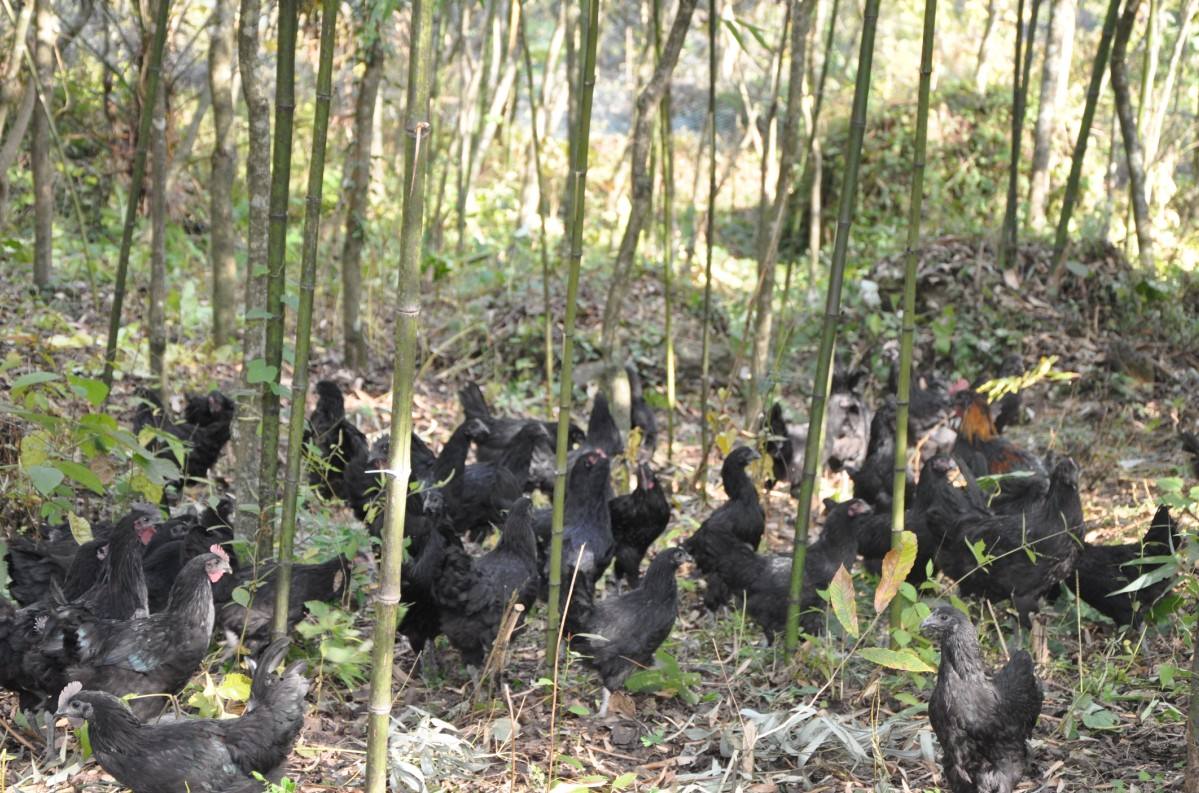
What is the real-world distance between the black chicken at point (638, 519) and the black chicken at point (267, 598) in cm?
189

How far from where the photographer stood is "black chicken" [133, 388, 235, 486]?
23.4 ft

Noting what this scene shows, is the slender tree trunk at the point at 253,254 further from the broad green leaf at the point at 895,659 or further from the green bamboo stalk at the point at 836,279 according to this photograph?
the broad green leaf at the point at 895,659

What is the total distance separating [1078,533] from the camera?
590cm

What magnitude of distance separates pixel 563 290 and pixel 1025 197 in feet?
24.7

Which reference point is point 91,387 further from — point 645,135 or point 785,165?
point 785,165

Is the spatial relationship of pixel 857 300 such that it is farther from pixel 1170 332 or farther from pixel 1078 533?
pixel 1078 533

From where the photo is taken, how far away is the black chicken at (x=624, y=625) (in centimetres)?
520

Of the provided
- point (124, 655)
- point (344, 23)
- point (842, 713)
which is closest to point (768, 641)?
point (842, 713)

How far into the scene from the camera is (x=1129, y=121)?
10188 mm

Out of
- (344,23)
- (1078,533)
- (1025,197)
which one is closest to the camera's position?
(1078,533)

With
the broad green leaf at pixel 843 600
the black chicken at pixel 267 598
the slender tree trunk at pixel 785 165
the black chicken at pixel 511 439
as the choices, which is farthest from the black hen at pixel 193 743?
the slender tree trunk at pixel 785 165

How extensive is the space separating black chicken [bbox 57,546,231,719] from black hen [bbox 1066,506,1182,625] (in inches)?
163

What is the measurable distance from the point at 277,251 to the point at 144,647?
5.42 ft

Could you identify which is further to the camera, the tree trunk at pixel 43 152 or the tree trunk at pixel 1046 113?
the tree trunk at pixel 1046 113
